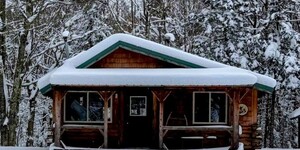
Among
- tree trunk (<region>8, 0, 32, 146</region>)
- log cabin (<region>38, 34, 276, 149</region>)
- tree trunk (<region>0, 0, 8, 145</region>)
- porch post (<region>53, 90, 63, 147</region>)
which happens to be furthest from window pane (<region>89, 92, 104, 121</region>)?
tree trunk (<region>0, 0, 8, 145</region>)

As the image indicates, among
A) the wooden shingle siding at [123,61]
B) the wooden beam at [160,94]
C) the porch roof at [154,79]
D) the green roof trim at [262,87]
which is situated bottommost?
the wooden beam at [160,94]

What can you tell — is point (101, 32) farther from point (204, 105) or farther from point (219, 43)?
point (204, 105)

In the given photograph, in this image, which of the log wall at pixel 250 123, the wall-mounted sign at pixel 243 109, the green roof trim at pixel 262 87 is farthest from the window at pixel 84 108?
the green roof trim at pixel 262 87

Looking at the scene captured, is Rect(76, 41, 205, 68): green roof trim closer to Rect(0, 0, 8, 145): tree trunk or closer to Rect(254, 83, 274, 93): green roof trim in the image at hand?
Rect(254, 83, 274, 93): green roof trim

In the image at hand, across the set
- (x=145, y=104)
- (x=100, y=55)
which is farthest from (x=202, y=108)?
(x=100, y=55)

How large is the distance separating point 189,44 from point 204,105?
1227cm

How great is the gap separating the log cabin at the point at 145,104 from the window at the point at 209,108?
0.11 ft

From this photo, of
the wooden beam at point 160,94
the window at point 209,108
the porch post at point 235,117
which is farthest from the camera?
the window at point 209,108

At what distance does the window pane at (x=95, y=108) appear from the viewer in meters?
16.4

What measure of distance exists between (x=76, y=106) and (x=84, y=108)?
276mm

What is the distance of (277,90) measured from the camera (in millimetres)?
25516

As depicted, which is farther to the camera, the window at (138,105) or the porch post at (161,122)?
the window at (138,105)

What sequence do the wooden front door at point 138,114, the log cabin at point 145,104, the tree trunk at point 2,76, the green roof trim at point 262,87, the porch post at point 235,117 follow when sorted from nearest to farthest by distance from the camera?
the porch post at point 235,117 → the log cabin at point 145,104 → the green roof trim at point 262,87 → the wooden front door at point 138,114 → the tree trunk at point 2,76

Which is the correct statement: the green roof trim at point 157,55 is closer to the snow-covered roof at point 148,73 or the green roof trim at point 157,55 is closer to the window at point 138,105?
the snow-covered roof at point 148,73
